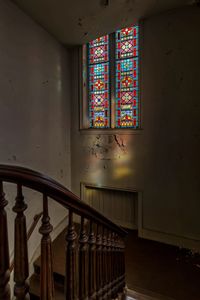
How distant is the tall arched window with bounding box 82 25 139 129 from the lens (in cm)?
320

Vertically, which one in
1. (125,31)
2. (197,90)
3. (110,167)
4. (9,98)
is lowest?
(110,167)

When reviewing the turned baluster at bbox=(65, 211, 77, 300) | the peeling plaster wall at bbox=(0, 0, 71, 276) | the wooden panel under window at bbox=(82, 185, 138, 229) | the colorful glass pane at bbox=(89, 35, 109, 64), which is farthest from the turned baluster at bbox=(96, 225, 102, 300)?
the colorful glass pane at bbox=(89, 35, 109, 64)

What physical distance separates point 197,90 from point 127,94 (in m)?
1.09

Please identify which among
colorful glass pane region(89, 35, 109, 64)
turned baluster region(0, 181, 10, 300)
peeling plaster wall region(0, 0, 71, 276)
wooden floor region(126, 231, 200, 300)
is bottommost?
wooden floor region(126, 231, 200, 300)

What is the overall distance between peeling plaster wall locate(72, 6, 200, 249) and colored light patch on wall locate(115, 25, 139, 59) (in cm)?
19

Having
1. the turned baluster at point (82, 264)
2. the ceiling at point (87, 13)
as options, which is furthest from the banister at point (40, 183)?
the ceiling at point (87, 13)

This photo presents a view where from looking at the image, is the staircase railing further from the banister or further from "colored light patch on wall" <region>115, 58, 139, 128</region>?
"colored light patch on wall" <region>115, 58, 139, 128</region>

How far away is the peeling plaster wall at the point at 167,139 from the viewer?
2.77 meters

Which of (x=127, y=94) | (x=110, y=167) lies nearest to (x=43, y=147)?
(x=110, y=167)

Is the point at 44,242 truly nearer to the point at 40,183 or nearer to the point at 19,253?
the point at 19,253

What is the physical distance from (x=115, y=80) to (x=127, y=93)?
0.33 metres

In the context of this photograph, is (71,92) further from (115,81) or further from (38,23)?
(38,23)

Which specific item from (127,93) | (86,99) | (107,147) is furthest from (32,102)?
(127,93)

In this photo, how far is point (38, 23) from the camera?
2.63 meters
